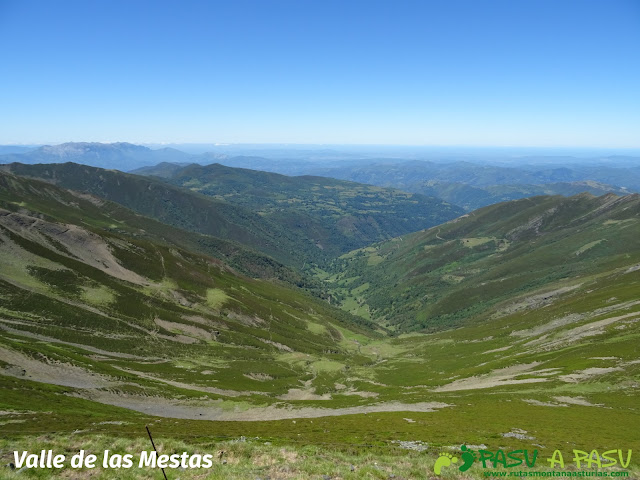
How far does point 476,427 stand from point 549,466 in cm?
2329

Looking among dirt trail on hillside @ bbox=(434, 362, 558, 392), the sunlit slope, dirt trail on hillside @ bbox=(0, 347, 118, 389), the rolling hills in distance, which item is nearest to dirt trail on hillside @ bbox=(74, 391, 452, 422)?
the rolling hills in distance

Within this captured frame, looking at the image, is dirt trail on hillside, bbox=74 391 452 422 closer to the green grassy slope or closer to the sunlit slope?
the green grassy slope

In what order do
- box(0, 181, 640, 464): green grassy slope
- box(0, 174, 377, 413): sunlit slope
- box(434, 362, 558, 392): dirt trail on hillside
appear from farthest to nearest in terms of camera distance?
box(434, 362, 558, 392): dirt trail on hillside < box(0, 174, 377, 413): sunlit slope < box(0, 181, 640, 464): green grassy slope

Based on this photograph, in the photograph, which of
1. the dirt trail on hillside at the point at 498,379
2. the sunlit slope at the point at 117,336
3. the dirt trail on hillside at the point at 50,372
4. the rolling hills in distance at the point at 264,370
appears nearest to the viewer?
the rolling hills in distance at the point at 264,370

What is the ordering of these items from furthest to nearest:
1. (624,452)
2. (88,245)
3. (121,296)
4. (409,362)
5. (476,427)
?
(88,245), (409,362), (121,296), (476,427), (624,452)

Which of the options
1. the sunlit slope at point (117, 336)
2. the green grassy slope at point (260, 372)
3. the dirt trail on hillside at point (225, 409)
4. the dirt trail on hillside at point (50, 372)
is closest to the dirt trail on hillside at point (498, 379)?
the green grassy slope at point (260, 372)

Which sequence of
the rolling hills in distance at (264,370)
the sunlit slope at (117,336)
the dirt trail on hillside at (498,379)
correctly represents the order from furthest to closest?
1. the dirt trail on hillside at (498,379)
2. the sunlit slope at (117,336)
3. the rolling hills in distance at (264,370)

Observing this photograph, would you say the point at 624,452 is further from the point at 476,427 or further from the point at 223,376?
the point at 223,376

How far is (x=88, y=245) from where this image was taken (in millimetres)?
194125

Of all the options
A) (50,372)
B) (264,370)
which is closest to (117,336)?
(50,372)

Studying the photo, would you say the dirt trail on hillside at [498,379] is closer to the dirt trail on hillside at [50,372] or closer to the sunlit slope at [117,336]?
the sunlit slope at [117,336]

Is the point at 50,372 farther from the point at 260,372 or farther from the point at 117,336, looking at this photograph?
the point at 260,372

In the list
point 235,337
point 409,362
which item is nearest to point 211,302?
point 235,337

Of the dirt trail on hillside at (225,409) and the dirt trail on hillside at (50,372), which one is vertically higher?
the dirt trail on hillside at (50,372)
